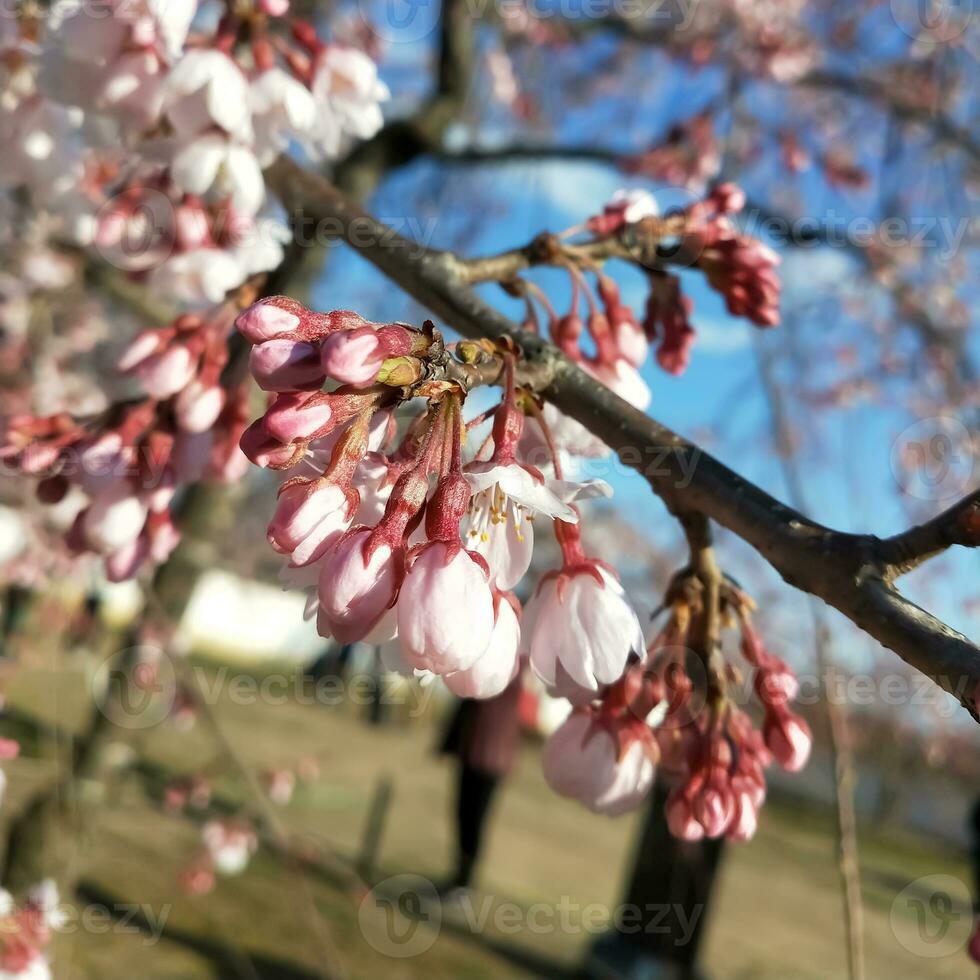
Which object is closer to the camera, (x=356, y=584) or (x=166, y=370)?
(x=356, y=584)

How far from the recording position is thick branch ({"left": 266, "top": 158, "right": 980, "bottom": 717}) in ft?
2.18

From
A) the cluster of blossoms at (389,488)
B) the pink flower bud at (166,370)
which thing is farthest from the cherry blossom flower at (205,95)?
the cluster of blossoms at (389,488)

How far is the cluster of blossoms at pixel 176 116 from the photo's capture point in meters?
1.18

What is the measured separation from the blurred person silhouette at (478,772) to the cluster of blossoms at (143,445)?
196 inches

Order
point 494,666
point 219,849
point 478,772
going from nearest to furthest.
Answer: point 494,666 → point 219,849 → point 478,772

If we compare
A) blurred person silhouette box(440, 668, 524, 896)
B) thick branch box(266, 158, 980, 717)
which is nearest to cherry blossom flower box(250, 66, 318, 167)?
thick branch box(266, 158, 980, 717)

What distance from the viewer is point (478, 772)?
6.12 meters

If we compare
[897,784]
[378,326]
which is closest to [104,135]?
[378,326]

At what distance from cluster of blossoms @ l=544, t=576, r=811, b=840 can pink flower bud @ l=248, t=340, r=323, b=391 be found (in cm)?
49

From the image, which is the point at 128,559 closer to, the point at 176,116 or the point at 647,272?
the point at 176,116

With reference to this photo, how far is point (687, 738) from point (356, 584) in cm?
52

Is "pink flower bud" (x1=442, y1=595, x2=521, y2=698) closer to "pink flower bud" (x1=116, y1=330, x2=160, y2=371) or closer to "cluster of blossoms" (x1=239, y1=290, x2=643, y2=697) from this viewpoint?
"cluster of blossoms" (x1=239, y1=290, x2=643, y2=697)

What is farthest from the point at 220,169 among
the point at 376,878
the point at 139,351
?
the point at 376,878
